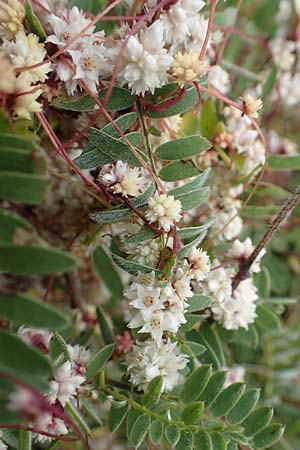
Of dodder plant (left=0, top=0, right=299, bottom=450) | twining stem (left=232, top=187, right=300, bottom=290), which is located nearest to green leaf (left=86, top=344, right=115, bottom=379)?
dodder plant (left=0, top=0, right=299, bottom=450)

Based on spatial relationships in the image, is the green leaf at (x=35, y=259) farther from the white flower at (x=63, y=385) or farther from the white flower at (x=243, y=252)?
the white flower at (x=243, y=252)

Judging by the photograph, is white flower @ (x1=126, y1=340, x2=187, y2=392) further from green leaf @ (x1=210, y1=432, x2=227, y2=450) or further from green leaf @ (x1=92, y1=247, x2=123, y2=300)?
green leaf @ (x1=92, y1=247, x2=123, y2=300)

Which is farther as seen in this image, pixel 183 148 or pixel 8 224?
pixel 183 148

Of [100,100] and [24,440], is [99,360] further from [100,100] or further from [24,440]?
[100,100]

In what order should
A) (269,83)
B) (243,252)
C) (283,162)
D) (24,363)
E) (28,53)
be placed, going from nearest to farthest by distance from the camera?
(24,363)
(28,53)
(243,252)
(283,162)
(269,83)

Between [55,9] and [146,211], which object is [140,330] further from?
[55,9]

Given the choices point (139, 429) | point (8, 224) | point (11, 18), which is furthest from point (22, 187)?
point (139, 429)

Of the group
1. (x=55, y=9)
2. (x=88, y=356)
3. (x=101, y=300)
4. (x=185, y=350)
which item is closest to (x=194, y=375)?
(x=185, y=350)
